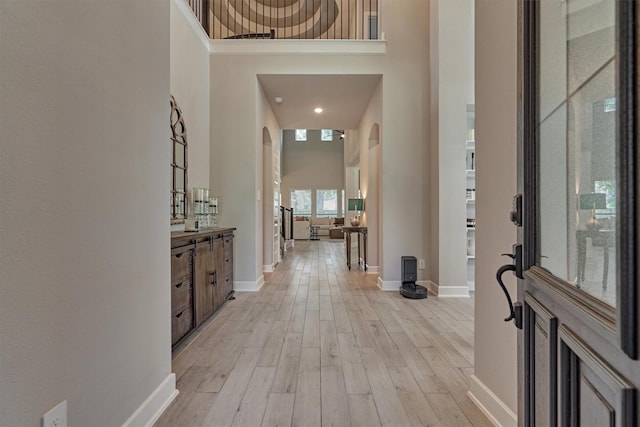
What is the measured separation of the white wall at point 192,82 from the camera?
3340mm

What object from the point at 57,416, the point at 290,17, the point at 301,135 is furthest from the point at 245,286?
the point at 301,135

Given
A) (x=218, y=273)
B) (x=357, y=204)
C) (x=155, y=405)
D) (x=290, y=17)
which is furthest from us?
(x=290, y=17)

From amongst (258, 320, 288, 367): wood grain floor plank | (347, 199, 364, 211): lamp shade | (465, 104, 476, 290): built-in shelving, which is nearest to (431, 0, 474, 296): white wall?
(465, 104, 476, 290): built-in shelving

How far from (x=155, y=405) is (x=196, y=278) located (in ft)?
4.05

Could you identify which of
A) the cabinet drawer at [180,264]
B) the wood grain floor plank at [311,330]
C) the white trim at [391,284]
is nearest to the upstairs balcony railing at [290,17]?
the white trim at [391,284]

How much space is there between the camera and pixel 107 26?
4.15ft

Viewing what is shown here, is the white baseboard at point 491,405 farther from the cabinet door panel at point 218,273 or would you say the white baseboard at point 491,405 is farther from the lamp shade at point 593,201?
the cabinet door panel at point 218,273

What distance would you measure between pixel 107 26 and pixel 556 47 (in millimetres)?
1475

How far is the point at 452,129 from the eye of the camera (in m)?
4.01

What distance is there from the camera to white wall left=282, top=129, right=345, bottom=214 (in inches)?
605

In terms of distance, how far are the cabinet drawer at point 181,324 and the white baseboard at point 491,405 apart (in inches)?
74.7

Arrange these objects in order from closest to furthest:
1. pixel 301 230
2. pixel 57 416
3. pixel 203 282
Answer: pixel 57 416 → pixel 203 282 → pixel 301 230

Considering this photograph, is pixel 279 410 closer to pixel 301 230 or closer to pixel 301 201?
pixel 301 230

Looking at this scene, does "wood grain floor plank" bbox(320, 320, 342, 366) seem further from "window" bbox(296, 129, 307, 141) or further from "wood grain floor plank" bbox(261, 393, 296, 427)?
"window" bbox(296, 129, 307, 141)
